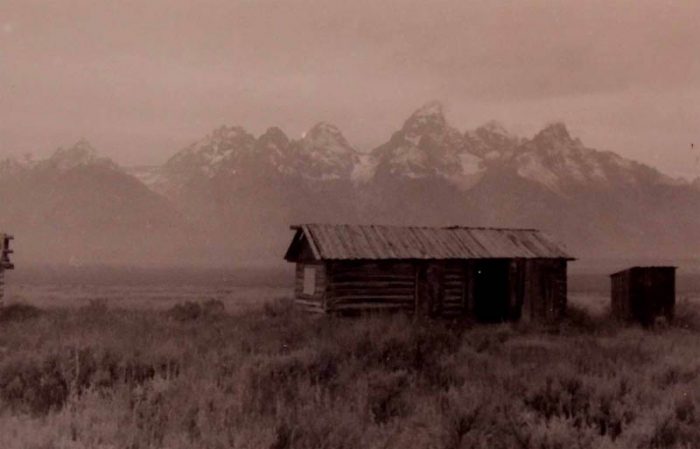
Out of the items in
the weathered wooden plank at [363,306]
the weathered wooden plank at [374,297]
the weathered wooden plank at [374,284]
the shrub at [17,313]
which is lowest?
the shrub at [17,313]

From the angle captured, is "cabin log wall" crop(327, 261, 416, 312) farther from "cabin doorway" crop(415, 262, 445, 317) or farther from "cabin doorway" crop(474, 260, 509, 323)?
"cabin doorway" crop(474, 260, 509, 323)

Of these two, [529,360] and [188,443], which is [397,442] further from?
[529,360]

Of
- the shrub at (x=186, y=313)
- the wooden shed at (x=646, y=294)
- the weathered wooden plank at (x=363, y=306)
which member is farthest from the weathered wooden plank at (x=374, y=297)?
the wooden shed at (x=646, y=294)

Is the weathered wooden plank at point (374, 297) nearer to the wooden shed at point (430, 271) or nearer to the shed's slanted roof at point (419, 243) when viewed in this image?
the wooden shed at point (430, 271)

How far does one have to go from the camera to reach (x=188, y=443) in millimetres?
6750

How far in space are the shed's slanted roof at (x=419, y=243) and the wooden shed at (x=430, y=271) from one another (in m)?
0.03

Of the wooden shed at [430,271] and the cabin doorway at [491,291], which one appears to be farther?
the cabin doorway at [491,291]

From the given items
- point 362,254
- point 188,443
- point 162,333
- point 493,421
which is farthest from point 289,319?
point 188,443

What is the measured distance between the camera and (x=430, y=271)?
22.8 m

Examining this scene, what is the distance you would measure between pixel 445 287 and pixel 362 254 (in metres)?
3.17

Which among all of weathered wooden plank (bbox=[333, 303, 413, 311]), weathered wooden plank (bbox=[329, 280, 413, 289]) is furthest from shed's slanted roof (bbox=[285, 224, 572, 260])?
weathered wooden plank (bbox=[333, 303, 413, 311])

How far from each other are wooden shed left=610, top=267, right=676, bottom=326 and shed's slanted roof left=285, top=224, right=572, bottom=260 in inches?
86.1

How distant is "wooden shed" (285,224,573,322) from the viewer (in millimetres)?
21844

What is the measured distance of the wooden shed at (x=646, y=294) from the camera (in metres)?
23.1
